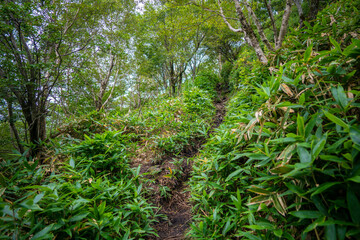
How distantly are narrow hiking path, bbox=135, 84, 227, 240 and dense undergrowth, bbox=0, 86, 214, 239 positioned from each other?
15 cm

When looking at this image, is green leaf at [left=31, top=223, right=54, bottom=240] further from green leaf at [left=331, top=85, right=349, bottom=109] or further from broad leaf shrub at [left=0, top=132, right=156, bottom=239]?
green leaf at [left=331, top=85, right=349, bottom=109]

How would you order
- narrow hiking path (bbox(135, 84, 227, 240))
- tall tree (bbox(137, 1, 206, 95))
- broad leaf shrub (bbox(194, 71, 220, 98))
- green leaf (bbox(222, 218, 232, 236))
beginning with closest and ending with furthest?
green leaf (bbox(222, 218, 232, 236)) → narrow hiking path (bbox(135, 84, 227, 240)) → broad leaf shrub (bbox(194, 71, 220, 98)) → tall tree (bbox(137, 1, 206, 95))

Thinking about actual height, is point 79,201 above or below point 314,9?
below

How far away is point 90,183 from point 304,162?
2.08 m

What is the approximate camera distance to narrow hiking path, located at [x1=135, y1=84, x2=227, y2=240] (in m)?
1.77

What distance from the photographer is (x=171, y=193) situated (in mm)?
2289

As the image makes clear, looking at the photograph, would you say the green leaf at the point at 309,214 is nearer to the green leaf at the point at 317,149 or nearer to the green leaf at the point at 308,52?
the green leaf at the point at 317,149

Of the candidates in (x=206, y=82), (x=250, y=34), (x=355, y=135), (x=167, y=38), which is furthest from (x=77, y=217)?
(x=167, y=38)

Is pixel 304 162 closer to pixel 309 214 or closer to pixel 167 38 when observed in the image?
pixel 309 214

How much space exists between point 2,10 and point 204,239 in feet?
14.3

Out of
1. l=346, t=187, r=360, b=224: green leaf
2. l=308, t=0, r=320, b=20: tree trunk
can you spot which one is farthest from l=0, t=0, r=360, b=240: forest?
l=308, t=0, r=320, b=20: tree trunk

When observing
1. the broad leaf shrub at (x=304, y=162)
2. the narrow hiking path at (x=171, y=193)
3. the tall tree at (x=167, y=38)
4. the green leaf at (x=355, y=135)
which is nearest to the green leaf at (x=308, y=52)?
the broad leaf shrub at (x=304, y=162)

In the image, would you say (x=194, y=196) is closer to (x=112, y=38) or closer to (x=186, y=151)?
(x=186, y=151)

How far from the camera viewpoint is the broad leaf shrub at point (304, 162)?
2.59 feet
